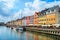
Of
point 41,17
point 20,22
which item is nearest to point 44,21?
point 41,17

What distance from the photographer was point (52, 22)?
37625 mm

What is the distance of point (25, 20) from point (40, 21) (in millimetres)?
17041

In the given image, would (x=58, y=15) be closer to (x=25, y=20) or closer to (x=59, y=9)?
(x=59, y=9)

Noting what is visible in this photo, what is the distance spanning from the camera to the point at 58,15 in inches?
1452

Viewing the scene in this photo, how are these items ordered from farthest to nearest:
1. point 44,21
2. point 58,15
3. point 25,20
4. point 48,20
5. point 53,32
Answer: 1. point 25,20
2. point 44,21
3. point 48,20
4. point 58,15
5. point 53,32

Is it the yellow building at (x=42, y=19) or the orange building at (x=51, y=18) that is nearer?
the orange building at (x=51, y=18)

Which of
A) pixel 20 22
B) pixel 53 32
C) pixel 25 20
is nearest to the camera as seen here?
pixel 53 32

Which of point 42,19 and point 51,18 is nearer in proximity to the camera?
point 51,18

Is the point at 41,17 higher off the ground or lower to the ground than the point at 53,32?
higher

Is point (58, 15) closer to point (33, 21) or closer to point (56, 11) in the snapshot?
point (56, 11)

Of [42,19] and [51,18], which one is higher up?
[42,19]

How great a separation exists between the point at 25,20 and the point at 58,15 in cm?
2655

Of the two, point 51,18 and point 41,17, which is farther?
point 41,17

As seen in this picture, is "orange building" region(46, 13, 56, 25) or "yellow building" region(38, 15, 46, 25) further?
"yellow building" region(38, 15, 46, 25)
